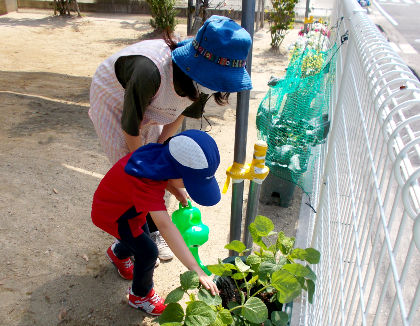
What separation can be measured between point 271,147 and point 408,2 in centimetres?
1646

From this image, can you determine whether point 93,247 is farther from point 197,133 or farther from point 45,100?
point 45,100

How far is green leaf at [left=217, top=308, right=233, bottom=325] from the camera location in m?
1.46

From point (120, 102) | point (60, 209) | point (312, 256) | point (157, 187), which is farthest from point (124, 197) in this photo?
point (60, 209)

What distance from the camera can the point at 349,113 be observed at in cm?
178

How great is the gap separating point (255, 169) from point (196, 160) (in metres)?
0.43

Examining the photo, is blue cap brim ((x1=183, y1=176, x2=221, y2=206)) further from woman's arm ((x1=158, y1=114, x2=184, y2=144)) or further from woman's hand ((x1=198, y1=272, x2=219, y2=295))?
woman's arm ((x1=158, y1=114, x2=184, y2=144))

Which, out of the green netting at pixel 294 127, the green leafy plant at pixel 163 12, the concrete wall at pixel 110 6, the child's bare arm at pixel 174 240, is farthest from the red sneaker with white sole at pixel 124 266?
the concrete wall at pixel 110 6

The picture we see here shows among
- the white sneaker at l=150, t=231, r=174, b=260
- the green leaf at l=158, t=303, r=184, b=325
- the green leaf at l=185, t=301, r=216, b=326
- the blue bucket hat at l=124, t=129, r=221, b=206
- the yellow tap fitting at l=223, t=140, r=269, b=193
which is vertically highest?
the blue bucket hat at l=124, t=129, r=221, b=206

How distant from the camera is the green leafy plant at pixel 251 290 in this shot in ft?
4.74

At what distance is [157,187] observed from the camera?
165cm

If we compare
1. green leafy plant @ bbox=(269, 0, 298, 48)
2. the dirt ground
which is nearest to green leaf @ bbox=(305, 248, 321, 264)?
the dirt ground

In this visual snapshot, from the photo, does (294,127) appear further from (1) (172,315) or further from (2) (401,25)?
(2) (401,25)

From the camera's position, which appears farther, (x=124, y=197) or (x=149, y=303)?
(x=149, y=303)

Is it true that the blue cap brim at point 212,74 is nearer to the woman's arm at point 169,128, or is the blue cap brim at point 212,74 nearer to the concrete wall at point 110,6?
the woman's arm at point 169,128
